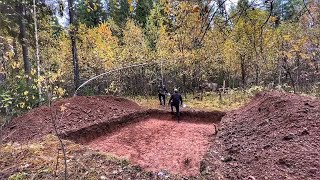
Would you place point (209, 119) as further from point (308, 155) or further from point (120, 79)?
point (120, 79)

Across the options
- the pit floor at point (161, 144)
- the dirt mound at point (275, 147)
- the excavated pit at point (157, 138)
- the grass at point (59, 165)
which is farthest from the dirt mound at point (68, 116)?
the dirt mound at point (275, 147)

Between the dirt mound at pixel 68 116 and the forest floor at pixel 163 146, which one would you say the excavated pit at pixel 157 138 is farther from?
the dirt mound at pixel 68 116

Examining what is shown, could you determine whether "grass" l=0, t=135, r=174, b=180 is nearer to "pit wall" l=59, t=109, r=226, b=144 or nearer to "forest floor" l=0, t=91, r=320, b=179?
"forest floor" l=0, t=91, r=320, b=179

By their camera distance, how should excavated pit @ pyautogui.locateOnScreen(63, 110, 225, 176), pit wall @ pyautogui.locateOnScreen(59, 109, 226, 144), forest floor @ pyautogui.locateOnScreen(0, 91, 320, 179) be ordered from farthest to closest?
pit wall @ pyautogui.locateOnScreen(59, 109, 226, 144)
excavated pit @ pyautogui.locateOnScreen(63, 110, 225, 176)
forest floor @ pyautogui.locateOnScreen(0, 91, 320, 179)

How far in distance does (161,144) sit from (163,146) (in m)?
0.30

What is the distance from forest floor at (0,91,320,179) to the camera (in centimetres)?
→ 520

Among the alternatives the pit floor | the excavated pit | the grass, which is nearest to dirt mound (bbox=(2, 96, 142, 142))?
the excavated pit

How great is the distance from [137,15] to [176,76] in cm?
1070

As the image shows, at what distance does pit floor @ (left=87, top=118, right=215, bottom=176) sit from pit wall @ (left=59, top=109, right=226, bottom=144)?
281 mm

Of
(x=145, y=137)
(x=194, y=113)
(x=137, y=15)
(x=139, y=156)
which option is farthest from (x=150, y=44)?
(x=139, y=156)

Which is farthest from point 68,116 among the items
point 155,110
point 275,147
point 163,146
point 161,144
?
point 275,147

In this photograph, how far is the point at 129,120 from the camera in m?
14.1

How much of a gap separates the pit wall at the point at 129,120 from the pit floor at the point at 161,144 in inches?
11.1

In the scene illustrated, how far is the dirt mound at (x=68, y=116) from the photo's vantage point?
385 inches
